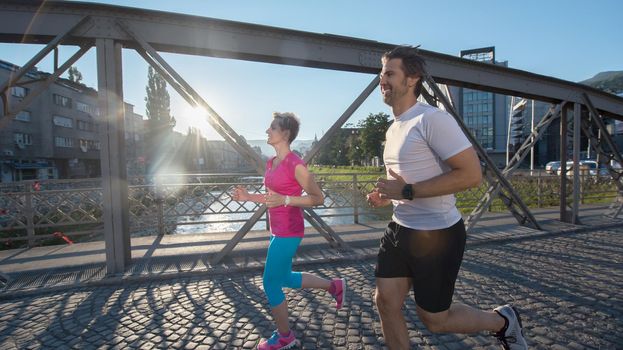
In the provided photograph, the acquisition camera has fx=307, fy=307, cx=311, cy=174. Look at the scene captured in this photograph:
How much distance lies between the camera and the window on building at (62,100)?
124 ft

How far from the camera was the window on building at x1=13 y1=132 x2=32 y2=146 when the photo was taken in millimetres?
32075

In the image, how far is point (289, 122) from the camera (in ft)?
8.57

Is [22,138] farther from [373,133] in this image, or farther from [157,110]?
[373,133]

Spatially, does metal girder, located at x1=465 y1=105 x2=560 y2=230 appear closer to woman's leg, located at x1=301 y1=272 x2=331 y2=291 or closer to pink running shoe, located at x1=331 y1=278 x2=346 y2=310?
pink running shoe, located at x1=331 y1=278 x2=346 y2=310

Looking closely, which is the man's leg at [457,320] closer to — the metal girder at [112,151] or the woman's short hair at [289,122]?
the woman's short hair at [289,122]

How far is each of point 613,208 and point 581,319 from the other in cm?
815

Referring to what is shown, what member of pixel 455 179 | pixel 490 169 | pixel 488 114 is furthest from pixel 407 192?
pixel 488 114

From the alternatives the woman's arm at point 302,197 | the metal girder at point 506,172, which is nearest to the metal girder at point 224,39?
the metal girder at point 506,172

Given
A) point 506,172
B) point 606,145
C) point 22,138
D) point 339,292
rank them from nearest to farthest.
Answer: point 339,292
point 506,172
point 606,145
point 22,138

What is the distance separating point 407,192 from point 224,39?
3.85 meters

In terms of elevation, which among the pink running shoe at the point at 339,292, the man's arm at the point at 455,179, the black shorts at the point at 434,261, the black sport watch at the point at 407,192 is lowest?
the pink running shoe at the point at 339,292

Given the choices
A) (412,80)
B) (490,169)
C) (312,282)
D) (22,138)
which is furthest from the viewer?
(22,138)

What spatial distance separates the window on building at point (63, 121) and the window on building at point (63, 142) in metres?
1.67

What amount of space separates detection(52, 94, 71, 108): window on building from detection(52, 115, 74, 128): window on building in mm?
1691
